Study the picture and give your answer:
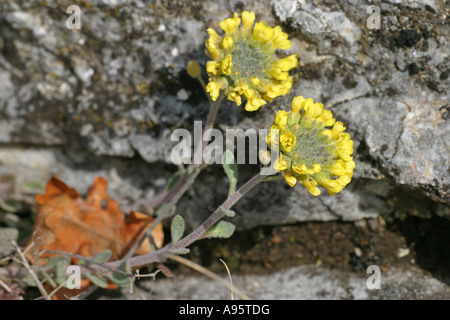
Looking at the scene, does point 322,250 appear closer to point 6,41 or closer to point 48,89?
point 48,89

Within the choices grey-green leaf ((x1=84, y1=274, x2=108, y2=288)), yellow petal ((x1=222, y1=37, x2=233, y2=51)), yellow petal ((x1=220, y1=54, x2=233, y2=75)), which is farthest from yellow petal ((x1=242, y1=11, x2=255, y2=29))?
grey-green leaf ((x1=84, y1=274, x2=108, y2=288))

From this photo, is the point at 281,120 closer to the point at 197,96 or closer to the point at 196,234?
the point at 196,234

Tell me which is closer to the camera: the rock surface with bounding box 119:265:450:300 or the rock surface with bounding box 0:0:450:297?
the rock surface with bounding box 0:0:450:297

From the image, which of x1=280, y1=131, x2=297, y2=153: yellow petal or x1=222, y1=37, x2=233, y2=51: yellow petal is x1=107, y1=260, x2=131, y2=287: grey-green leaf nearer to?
x1=280, y1=131, x2=297, y2=153: yellow petal

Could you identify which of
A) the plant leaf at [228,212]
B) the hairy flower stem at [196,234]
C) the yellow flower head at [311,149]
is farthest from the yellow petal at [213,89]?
the plant leaf at [228,212]

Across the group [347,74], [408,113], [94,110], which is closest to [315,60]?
[347,74]
